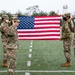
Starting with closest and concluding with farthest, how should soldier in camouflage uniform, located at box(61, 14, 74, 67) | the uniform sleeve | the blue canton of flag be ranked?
1. the uniform sleeve
2. soldier in camouflage uniform, located at box(61, 14, 74, 67)
3. the blue canton of flag

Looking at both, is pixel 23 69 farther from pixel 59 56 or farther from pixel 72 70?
pixel 59 56

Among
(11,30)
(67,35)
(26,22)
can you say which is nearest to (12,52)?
(11,30)

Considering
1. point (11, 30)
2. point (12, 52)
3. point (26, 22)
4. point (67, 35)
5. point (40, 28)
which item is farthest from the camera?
point (40, 28)

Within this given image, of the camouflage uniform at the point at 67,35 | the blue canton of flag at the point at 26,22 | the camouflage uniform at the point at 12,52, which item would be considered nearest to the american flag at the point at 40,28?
the blue canton of flag at the point at 26,22

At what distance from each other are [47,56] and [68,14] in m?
3.86

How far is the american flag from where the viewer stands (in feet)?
45.0

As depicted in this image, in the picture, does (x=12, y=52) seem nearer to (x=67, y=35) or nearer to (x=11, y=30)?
(x=11, y=30)

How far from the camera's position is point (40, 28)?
13.9 metres

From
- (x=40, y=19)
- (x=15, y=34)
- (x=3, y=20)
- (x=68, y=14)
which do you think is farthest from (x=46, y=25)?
(x=15, y=34)

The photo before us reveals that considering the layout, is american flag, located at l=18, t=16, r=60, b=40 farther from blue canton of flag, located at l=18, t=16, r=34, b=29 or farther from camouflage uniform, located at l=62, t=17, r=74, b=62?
camouflage uniform, located at l=62, t=17, r=74, b=62

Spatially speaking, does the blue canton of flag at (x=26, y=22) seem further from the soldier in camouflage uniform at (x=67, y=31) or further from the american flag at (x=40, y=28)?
the soldier in camouflage uniform at (x=67, y=31)

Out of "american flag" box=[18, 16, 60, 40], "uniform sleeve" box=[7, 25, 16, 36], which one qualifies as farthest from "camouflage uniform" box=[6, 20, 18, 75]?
"american flag" box=[18, 16, 60, 40]

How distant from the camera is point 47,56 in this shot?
1627cm

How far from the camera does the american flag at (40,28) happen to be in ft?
45.0
